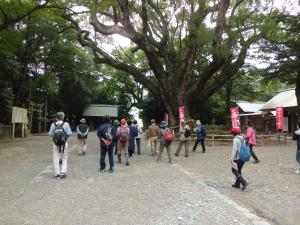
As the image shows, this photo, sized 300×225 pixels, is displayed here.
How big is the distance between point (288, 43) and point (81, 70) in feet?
84.1

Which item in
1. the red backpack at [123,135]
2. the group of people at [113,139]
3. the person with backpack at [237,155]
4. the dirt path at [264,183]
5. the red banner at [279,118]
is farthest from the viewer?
the red banner at [279,118]

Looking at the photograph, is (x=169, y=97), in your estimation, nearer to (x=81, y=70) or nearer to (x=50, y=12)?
(x=50, y=12)

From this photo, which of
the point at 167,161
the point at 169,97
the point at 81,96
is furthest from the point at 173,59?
the point at 81,96

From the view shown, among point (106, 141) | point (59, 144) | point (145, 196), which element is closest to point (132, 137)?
point (106, 141)

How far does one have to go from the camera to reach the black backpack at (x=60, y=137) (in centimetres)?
910

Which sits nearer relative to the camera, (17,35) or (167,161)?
(167,161)

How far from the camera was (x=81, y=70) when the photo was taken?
43.2m

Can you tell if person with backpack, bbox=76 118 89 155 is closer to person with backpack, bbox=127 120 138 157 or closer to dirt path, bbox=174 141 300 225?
person with backpack, bbox=127 120 138 157

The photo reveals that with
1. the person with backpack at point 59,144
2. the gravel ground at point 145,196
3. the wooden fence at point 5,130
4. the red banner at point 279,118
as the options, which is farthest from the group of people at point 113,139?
the wooden fence at point 5,130

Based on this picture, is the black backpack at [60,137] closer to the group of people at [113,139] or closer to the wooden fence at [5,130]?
the group of people at [113,139]

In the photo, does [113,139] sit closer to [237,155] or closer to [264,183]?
[237,155]

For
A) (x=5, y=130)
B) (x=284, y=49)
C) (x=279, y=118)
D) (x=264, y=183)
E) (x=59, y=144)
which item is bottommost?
(x=264, y=183)

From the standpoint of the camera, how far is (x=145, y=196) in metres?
7.15

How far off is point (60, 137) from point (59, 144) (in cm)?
22
